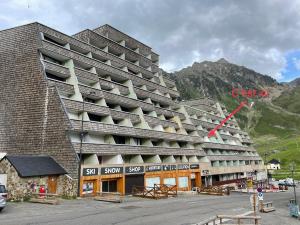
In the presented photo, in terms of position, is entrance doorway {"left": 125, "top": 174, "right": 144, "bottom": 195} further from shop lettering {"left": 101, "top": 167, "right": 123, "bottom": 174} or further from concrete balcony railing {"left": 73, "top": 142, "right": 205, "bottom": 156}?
concrete balcony railing {"left": 73, "top": 142, "right": 205, "bottom": 156}

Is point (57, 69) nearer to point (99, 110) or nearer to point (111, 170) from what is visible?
point (99, 110)

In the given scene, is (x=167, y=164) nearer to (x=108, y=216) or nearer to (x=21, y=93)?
(x=21, y=93)

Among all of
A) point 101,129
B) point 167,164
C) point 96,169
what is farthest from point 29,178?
point 167,164

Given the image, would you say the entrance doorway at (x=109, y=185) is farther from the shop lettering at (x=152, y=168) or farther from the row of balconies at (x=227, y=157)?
the row of balconies at (x=227, y=157)

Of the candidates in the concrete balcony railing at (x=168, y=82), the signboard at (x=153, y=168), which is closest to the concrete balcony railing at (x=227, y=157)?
the concrete balcony railing at (x=168, y=82)

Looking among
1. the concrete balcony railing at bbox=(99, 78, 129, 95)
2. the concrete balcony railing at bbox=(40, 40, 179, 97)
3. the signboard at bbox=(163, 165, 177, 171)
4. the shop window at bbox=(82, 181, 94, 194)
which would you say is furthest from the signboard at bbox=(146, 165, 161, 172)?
the concrete balcony railing at bbox=(40, 40, 179, 97)

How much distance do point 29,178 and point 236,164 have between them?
61.1m

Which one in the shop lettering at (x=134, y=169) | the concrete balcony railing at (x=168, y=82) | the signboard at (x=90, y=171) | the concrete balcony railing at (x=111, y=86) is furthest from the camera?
the concrete balcony railing at (x=168, y=82)

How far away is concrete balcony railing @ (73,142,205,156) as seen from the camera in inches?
1501

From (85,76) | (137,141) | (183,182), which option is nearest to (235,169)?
(183,182)

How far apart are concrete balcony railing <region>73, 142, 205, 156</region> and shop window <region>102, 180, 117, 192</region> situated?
364 centimetres

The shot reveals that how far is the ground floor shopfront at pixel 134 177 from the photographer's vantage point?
36938mm

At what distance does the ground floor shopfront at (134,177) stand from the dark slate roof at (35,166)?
3293mm

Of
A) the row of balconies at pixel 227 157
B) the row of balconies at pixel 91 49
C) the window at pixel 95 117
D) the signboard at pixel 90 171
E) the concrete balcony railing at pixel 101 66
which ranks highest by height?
the row of balconies at pixel 91 49
